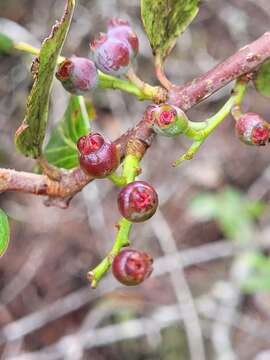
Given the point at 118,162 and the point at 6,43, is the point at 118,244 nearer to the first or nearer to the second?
the point at 118,162

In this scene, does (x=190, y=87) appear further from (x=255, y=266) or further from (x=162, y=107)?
(x=255, y=266)

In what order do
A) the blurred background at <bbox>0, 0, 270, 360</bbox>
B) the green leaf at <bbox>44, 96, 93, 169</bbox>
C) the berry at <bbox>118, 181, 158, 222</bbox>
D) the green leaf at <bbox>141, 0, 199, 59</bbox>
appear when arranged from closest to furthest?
the berry at <bbox>118, 181, 158, 222</bbox> → the green leaf at <bbox>141, 0, 199, 59</bbox> → the green leaf at <bbox>44, 96, 93, 169</bbox> → the blurred background at <bbox>0, 0, 270, 360</bbox>

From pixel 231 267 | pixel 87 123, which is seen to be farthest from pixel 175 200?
pixel 87 123

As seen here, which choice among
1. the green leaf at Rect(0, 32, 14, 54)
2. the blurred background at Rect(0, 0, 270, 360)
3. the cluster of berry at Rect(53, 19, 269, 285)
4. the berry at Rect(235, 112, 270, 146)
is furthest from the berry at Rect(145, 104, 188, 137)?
the blurred background at Rect(0, 0, 270, 360)

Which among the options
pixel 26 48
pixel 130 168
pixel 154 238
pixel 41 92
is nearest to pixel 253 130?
pixel 130 168

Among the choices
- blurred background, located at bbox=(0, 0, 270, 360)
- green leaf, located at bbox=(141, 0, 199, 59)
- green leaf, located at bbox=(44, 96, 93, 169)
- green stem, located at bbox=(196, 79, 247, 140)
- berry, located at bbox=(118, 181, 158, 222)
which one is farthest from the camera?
blurred background, located at bbox=(0, 0, 270, 360)

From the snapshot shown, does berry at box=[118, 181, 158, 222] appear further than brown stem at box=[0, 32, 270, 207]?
No

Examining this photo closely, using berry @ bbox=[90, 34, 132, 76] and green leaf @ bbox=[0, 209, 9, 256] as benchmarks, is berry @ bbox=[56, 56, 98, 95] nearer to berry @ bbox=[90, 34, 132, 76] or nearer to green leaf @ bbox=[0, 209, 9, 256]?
berry @ bbox=[90, 34, 132, 76]

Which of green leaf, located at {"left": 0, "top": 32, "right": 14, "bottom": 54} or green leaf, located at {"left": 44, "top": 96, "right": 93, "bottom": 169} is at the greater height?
green leaf, located at {"left": 0, "top": 32, "right": 14, "bottom": 54}
